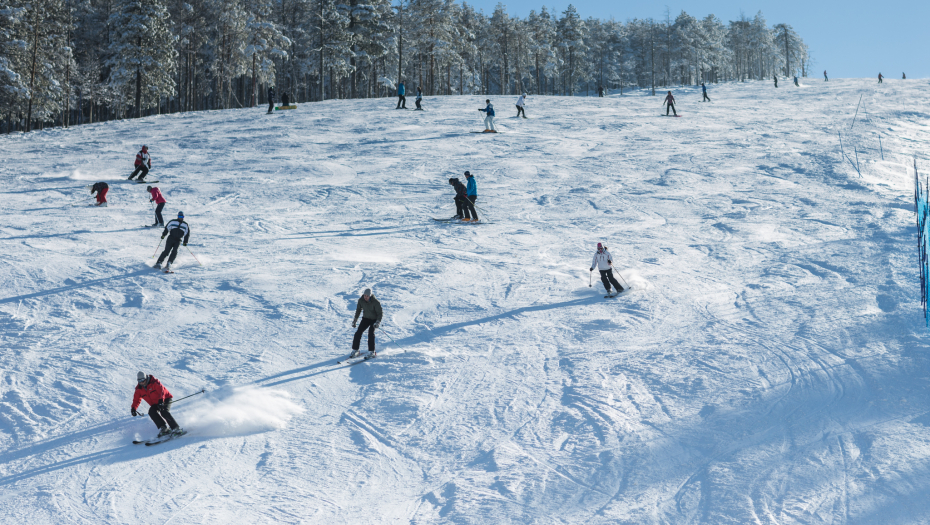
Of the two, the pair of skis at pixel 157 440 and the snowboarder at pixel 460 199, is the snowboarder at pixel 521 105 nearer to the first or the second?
the snowboarder at pixel 460 199

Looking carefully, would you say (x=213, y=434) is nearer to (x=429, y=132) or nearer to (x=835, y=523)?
(x=835, y=523)

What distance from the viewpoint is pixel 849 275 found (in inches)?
455

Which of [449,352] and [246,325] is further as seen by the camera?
[246,325]

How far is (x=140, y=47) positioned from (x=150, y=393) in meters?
38.9

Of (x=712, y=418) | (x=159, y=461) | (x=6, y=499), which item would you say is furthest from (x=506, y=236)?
(x=6, y=499)

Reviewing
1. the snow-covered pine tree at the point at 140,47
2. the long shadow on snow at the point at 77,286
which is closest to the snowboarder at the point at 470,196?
the long shadow on snow at the point at 77,286

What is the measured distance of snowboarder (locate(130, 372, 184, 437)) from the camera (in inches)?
283

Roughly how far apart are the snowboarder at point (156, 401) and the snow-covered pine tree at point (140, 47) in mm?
36292

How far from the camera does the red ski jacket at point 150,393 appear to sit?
7168 mm

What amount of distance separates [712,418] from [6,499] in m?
7.56

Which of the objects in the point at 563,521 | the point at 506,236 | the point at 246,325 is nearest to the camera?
the point at 563,521

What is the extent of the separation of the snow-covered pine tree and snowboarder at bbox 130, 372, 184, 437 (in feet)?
119

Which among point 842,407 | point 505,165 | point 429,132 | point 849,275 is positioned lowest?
point 842,407

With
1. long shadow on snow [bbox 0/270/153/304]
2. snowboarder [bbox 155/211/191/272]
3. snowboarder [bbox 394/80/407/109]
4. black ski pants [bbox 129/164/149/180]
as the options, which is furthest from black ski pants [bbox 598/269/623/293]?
snowboarder [bbox 394/80/407/109]
